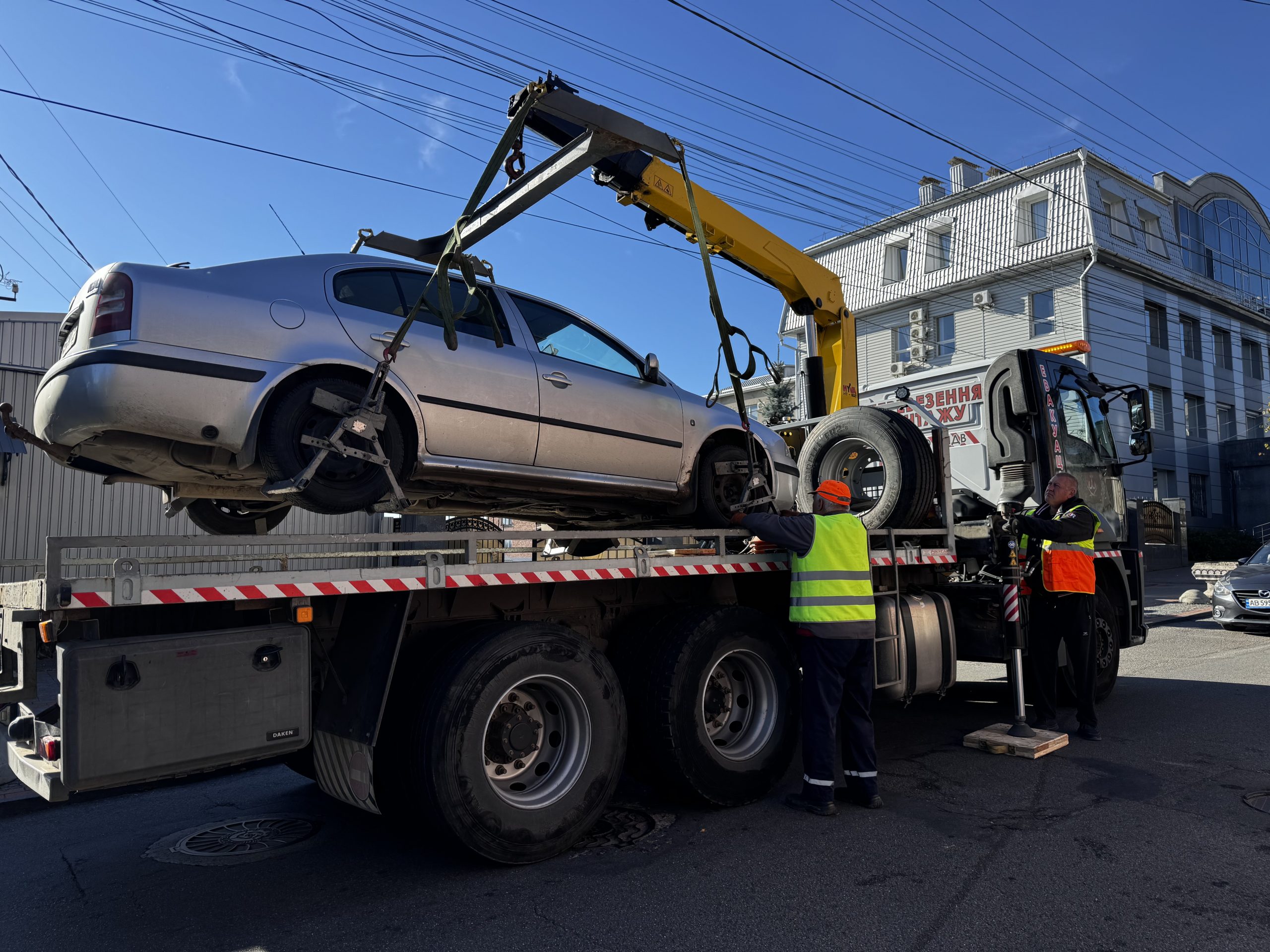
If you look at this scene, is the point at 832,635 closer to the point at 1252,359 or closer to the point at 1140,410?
the point at 1140,410

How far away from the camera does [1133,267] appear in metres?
27.0

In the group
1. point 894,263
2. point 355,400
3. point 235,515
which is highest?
point 894,263

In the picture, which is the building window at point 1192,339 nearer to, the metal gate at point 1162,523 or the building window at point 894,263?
the metal gate at point 1162,523

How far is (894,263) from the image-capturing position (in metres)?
31.7

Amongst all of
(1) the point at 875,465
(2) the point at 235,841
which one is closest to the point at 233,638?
(2) the point at 235,841

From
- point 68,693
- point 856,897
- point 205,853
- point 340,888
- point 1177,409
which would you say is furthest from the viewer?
point 1177,409

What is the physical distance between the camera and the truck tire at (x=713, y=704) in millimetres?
4438

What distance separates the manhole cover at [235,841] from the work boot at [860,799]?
278 centimetres

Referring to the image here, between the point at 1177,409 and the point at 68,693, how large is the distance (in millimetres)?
32854

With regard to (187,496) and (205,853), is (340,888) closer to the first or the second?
(205,853)

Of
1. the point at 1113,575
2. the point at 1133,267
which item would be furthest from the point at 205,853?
the point at 1133,267

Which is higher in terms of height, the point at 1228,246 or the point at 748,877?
the point at 1228,246

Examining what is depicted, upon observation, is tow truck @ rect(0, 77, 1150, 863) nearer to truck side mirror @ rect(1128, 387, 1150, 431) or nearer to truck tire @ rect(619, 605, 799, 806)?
truck tire @ rect(619, 605, 799, 806)

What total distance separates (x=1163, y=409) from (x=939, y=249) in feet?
29.3
